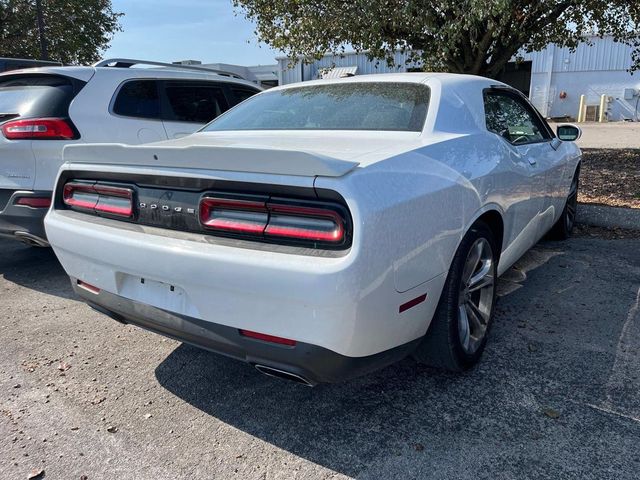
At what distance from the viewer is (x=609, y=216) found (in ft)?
19.5

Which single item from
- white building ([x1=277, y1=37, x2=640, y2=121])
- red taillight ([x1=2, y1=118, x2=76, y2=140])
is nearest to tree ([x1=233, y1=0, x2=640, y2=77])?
red taillight ([x1=2, y1=118, x2=76, y2=140])

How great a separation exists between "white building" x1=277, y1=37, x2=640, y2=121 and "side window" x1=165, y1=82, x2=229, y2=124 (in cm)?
2378

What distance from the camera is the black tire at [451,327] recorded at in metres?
2.46

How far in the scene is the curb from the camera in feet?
19.0

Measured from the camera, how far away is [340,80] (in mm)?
3635

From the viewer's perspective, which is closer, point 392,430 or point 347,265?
point 347,265

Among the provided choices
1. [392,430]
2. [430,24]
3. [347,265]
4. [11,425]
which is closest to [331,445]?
[392,430]

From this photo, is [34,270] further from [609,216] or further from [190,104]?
[609,216]

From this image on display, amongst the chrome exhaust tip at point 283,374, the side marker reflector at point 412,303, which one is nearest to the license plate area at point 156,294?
the chrome exhaust tip at point 283,374

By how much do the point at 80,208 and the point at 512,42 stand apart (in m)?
9.39

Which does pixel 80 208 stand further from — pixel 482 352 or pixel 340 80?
pixel 482 352

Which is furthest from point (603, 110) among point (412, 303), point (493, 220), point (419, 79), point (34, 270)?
point (412, 303)

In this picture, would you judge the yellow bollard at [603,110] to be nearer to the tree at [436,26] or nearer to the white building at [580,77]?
the white building at [580,77]

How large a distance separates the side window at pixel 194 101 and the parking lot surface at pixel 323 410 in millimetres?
2559
